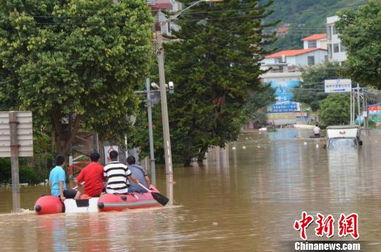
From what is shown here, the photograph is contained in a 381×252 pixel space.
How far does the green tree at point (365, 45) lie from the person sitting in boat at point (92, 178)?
22.1 m

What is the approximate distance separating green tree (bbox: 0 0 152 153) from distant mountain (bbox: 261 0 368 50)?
138533 millimetres

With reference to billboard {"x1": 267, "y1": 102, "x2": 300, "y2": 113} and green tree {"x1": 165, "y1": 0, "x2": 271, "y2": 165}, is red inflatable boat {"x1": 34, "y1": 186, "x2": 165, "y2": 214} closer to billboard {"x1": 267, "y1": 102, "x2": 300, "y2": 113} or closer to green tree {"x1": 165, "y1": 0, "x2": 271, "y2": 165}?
green tree {"x1": 165, "y1": 0, "x2": 271, "y2": 165}

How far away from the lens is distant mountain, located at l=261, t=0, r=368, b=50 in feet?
578

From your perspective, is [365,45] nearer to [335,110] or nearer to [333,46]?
[335,110]

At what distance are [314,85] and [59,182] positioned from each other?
108352 millimetres

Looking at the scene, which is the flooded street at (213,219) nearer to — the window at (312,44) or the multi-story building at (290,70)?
the multi-story building at (290,70)

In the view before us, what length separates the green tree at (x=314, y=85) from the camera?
125494 millimetres

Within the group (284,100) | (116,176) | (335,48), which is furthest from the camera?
(335,48)

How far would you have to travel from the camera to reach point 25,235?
17.8m

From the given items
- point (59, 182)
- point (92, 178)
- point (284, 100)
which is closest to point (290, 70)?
point (284, 100)

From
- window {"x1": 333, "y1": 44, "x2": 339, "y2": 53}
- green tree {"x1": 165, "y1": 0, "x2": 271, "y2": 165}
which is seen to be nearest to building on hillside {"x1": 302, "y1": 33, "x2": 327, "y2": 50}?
window {"x1": 333, "y1": 44, "x2": 339, "y2": 53}

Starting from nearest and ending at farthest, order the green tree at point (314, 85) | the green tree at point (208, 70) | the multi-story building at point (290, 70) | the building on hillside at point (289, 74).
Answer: the green tree at point (208, 70) → the green tree at point (314, 85) → the multi-story building at point (290, 70) → the building on hillside at point (289, 74)

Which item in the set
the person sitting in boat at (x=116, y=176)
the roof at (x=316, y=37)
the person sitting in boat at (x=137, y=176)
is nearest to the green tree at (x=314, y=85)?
the roof at (x=316, y=37)

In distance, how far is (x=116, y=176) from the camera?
22234 millimetres
